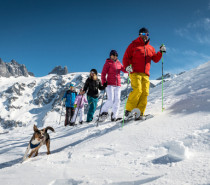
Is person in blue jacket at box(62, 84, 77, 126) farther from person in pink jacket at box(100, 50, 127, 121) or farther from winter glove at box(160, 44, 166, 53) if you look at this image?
winter glove at box(160, 44, 166, 53)

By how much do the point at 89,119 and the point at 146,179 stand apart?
5.95 meters

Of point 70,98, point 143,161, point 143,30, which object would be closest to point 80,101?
point 70,98

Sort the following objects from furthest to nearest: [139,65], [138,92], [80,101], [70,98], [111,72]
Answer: [70,98] < [80,101] < [111,72] < [139,65] < [138,92]

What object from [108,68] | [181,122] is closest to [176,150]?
[181,122]

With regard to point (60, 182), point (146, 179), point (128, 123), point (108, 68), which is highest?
point (108, 68)

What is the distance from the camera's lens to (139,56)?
193 inches

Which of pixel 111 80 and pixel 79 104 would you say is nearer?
pixel 111 80

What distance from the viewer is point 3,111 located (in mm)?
187125

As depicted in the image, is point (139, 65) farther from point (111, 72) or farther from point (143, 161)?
point (143, 161)

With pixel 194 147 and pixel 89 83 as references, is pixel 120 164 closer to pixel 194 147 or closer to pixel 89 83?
pixel 194 147

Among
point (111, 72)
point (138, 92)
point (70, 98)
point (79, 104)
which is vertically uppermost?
point (111, 72)

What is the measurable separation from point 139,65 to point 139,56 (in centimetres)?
25

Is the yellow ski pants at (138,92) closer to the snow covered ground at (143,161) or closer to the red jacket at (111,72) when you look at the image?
the snow covered ground at (143,161)

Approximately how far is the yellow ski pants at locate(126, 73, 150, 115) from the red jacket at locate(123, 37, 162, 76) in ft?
0.56
